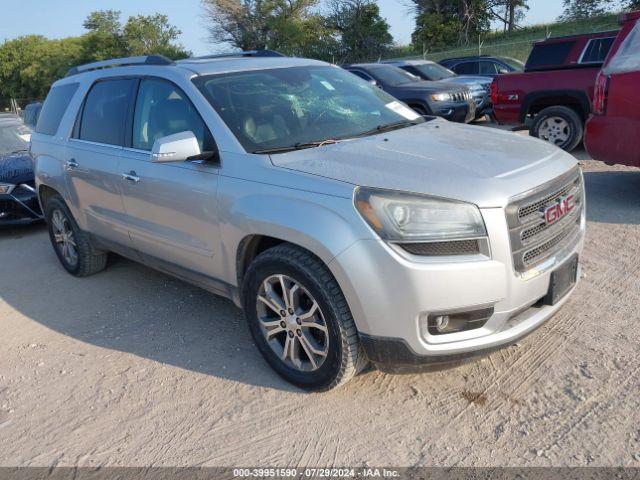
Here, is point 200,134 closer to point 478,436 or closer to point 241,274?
point 241,274

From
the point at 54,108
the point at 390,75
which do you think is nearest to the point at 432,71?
the point at 390,75

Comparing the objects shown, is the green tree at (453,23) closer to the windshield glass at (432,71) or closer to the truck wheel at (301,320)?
the windshield glass at (432,71)

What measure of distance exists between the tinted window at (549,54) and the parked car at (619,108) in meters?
3.05

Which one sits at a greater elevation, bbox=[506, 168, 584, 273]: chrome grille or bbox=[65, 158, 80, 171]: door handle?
bbox=[65, 158, 80, 171]: door handle

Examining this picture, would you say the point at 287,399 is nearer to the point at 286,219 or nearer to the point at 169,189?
the point at 286,219

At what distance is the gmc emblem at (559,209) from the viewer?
3055mm

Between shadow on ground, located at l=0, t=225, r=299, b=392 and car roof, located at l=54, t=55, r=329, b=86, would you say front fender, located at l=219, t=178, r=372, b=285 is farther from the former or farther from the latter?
car roof, located at l=54, t=55, r=329, b=86

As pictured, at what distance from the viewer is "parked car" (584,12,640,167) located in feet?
18.4

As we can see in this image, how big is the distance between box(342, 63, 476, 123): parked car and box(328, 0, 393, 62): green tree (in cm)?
2658

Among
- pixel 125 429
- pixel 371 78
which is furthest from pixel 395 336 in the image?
pixel 371 78

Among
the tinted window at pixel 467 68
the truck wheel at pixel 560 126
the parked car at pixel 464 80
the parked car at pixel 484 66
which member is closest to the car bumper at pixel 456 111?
the parked car at pixel 464 80

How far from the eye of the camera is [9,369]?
394 centimetres

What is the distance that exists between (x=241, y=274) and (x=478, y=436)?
5.22ft

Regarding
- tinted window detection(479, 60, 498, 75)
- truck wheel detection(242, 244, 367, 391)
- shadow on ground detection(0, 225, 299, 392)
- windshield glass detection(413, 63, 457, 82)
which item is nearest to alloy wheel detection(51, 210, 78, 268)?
shadow on ground detection(0, 225, 299, 392)
